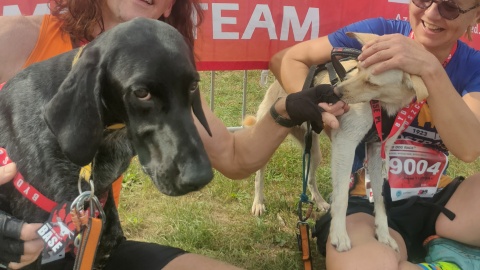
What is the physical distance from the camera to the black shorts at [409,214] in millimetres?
2721

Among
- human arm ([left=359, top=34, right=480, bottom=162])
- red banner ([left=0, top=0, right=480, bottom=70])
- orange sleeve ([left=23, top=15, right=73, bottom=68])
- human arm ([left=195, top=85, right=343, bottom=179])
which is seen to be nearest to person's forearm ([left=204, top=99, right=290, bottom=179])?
human arm ([left=195, top=85, right=343, bottom=179])

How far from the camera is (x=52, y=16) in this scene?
2365 mm

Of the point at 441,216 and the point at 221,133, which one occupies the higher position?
the point at 221,133

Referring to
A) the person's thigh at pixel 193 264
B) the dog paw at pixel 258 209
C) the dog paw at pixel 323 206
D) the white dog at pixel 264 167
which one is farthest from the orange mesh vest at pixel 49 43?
the dog paw at pixel 323 206

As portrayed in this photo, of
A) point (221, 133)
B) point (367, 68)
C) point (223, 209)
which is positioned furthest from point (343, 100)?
point (223, 209)

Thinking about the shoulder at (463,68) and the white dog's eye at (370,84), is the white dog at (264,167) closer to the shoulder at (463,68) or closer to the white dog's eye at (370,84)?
the shoulder at (463,68)

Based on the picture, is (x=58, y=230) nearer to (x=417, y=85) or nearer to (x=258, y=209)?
(x=417, y=85)

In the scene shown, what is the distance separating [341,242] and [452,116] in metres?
0.80

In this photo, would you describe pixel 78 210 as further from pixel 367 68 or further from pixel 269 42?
pixel 269 42

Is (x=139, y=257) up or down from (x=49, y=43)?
down

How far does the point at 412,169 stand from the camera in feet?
8.96

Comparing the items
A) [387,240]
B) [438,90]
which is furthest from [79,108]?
[387,240]

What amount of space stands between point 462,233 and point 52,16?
2.34 meters

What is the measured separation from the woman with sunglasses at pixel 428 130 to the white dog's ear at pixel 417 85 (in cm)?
3
